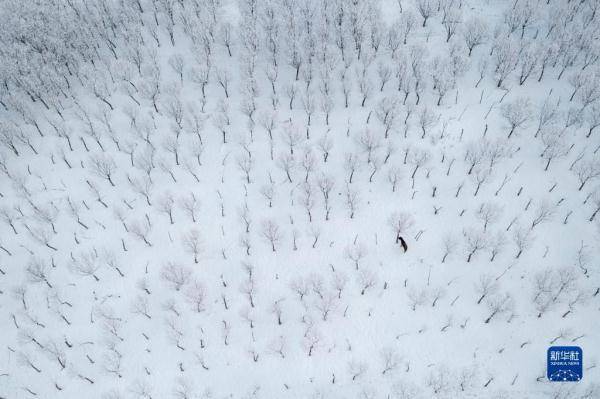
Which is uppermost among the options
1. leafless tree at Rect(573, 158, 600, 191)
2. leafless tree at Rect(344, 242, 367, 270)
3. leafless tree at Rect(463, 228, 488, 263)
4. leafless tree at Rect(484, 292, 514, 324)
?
leafless tree at Rect(573, 158, 600, 191)

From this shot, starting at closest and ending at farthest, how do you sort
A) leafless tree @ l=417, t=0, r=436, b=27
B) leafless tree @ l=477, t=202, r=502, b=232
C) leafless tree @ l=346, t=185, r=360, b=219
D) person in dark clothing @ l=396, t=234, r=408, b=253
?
1. person in dark clothing @ l=396, t=234, r=408, b=253
2. leafless tree @ l=477, t=202, r=502, b=232
3. leafless tree @ l=346, t=185, r=360, b=219
4. leafless tree @ l=417, t=0, r=436, b=27

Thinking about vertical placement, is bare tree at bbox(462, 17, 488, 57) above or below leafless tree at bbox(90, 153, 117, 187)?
above

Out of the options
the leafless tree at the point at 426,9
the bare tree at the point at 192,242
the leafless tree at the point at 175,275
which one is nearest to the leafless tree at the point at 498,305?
the bare tree at the point at 192,242

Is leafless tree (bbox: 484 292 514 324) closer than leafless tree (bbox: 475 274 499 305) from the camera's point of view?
Yes

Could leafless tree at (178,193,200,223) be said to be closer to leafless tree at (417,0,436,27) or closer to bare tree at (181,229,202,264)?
bare tree at (181,229,202,264)

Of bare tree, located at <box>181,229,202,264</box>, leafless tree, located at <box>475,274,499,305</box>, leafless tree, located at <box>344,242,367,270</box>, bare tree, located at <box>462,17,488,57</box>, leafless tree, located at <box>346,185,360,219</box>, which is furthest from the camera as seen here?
bare tree, located at <box>462,17,488,57</box>

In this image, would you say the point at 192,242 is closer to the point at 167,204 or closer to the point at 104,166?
the point at 167,204

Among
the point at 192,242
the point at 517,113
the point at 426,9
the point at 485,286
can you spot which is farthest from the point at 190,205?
the point at 517,113

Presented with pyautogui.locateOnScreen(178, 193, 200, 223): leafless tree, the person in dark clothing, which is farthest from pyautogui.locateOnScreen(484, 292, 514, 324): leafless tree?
pyautogui.locateOnScreen(178, 193, 200, 223): leafless tree
